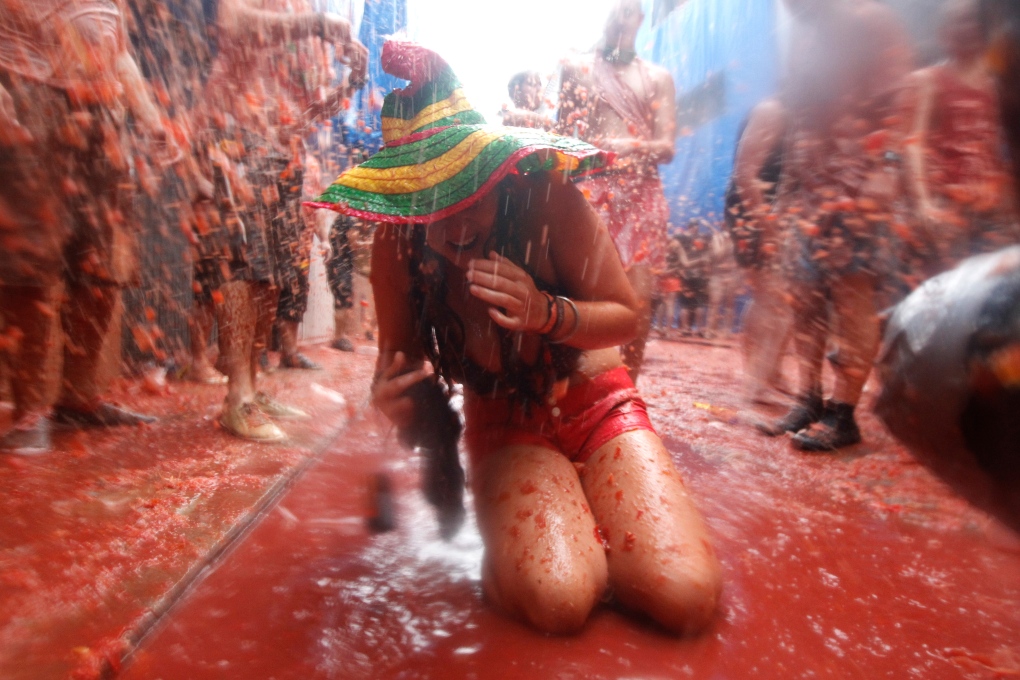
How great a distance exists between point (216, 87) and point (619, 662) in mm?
3264

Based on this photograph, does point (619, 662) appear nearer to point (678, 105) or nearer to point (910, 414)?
point (910, 414)

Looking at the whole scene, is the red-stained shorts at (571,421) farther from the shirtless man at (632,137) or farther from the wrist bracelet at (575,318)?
the shirtless man at (632,137)

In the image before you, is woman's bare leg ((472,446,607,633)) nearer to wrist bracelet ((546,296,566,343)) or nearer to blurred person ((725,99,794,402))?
wrist bracelet ((546,296,566,343))

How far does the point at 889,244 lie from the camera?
3.28 ft

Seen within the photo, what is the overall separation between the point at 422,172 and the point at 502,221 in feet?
0.99

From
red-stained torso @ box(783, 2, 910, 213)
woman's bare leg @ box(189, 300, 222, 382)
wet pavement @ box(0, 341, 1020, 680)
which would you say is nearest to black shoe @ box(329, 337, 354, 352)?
woman's bare leg @ box(189, 300, 222, 382)

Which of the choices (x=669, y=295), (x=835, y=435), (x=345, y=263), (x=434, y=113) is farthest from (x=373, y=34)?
(x=669, y=295)

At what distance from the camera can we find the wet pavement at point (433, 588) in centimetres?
135

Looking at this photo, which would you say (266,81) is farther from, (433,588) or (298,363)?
(433,588)

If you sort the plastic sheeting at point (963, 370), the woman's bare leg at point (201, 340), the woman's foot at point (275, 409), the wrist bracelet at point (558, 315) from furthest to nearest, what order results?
1. the woman's bare leg at point (201, 340)
2. the woman's foot at point (275, 409)
3. the wrist bracelet at point (558, 315)
4. the plastic sheeting at point (963, 370)

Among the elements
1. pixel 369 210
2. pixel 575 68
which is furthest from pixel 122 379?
pixel 575 68

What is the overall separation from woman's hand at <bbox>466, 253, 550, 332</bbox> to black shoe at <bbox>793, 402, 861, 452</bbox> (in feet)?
7.09

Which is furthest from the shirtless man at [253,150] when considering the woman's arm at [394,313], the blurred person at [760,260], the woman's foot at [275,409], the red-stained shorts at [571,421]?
the blurred person at [760,260]

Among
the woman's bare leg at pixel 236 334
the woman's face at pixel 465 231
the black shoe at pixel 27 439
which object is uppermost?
the woman's face at pixel 465 231
